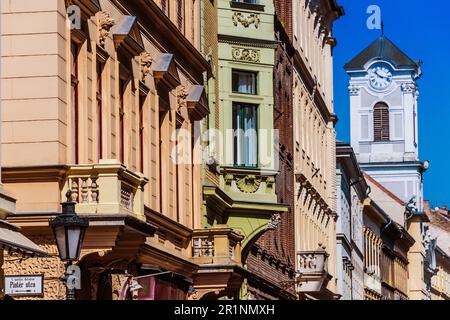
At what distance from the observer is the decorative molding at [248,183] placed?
38.8 m

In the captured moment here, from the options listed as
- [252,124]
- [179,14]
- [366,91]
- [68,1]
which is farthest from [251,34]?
[366,91]

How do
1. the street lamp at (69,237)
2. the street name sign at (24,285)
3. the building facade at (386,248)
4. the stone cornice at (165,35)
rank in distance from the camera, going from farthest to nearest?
the building facade at (386,248), the stone cornice at (165,35), the street name sign at (24,285), the street lamp at (69,237)

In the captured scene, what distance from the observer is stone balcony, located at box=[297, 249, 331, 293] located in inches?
2178

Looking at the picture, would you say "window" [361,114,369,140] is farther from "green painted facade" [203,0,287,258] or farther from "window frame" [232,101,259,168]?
"window frame" [232,101,259,168]

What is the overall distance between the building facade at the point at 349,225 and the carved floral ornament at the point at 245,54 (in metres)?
29.5

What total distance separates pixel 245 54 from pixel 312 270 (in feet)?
56.7

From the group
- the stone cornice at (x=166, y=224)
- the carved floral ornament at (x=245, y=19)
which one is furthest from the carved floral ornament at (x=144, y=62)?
the carved floral ornament at (x=245, y=19)

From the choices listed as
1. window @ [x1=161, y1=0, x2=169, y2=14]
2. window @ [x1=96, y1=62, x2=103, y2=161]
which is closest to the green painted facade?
window @ [x1=161, y1=0, x2=169, y2=14]

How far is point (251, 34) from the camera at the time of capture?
39.8 metres

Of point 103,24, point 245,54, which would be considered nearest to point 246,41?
point 245,54

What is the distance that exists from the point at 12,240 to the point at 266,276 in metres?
27.6

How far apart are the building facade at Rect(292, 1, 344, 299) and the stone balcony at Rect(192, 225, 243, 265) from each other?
831 inches

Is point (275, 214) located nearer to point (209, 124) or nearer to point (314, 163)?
point (209, 124)

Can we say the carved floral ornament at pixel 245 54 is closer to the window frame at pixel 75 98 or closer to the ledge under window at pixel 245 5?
the ledge under window at pixel 245 5
